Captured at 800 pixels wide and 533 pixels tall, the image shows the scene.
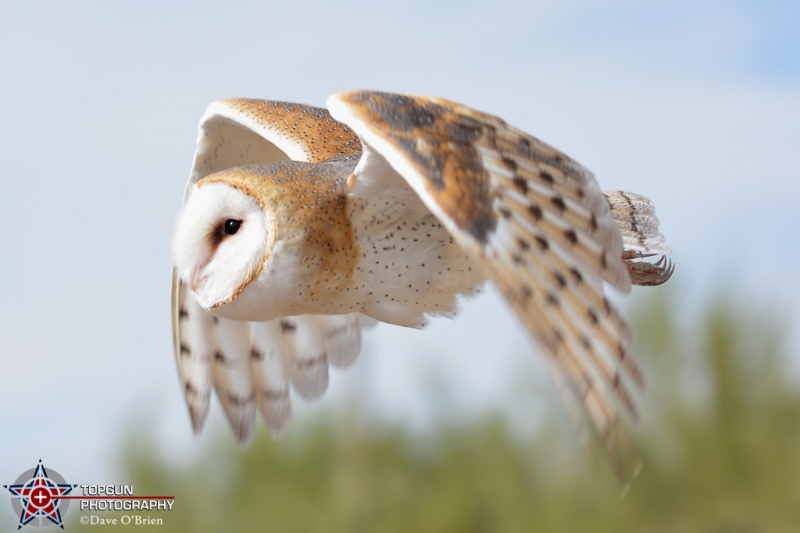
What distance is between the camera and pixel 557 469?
350 inches

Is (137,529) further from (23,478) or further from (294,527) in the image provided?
(23,478)

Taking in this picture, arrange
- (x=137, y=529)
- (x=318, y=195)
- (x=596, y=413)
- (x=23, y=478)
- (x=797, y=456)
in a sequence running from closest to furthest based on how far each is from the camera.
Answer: (x=596, y=413)
(x=318, y=195)
(x=23, y=478)
(x=137, y=529)
(x=797, y=456)

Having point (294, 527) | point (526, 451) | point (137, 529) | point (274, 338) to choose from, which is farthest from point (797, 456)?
point (274, 338)

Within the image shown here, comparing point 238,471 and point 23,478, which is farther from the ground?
point 23,478

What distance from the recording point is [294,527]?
8.96 m

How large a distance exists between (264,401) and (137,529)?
18.5ft

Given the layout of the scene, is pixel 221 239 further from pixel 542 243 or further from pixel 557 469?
pixel 557 469

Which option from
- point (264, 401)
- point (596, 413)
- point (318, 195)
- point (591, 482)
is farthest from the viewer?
point (591, 482)

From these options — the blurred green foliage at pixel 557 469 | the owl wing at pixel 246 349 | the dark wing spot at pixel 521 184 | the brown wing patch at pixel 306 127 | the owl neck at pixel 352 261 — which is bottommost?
the blurred green foliage at pixel 557 469

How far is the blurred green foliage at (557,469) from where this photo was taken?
8852mm

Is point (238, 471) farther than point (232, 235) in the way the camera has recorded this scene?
Yes

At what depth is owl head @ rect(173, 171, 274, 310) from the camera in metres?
2.19

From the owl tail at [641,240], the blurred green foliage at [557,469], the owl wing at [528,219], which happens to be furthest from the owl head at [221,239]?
the blurred green foliage at [557,469]

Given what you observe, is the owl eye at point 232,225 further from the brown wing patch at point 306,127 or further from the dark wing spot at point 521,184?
the dark wing spot at point 521,184
